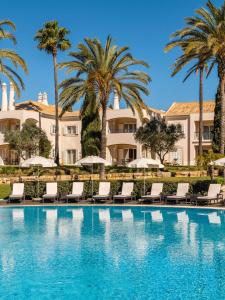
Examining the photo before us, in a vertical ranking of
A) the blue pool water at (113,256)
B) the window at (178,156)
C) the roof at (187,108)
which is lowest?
the blue pool water at (113,256)

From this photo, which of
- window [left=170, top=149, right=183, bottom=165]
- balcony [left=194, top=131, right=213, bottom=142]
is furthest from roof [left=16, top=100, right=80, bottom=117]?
balcony [left=194, top=131, right=213, bottom=142]

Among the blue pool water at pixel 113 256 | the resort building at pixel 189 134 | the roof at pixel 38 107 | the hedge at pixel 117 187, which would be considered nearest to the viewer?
the blue pool water at pixel 113 256

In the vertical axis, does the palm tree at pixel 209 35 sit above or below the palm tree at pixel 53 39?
below

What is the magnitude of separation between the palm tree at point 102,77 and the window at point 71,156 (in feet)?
70.1

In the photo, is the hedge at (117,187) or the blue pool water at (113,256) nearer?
the blue pool water at (113,256)

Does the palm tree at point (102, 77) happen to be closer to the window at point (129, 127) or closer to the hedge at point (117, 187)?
the hedge at point (117, 187)

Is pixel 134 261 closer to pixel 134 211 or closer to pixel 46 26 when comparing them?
pixel 134 211

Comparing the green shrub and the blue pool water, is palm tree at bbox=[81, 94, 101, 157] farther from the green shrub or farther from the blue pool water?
the blue pool water

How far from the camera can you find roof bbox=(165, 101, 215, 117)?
166ft

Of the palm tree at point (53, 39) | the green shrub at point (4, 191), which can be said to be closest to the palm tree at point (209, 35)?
the green shrub at point (4, 191)

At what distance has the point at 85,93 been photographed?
1248 inches

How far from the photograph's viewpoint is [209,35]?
27.5 m

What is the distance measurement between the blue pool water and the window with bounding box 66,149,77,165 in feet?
105

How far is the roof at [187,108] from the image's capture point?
50478 millimetres
